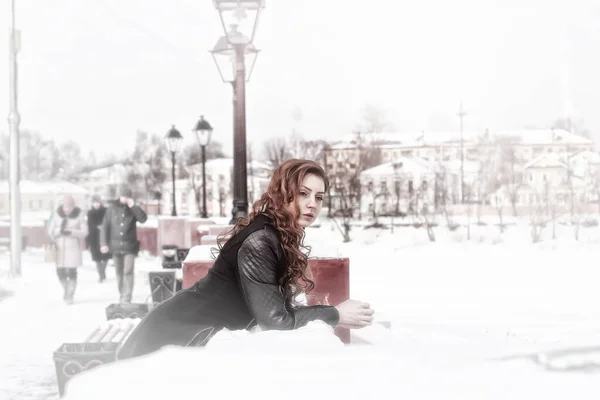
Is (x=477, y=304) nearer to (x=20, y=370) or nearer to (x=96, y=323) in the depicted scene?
(x=96, y=323)

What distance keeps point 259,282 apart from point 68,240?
6298 mm

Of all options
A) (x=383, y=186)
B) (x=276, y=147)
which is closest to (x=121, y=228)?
(x=276, y=147)

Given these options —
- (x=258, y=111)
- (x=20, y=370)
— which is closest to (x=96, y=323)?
(x=20, y=370)

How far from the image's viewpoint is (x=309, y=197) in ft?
5.67

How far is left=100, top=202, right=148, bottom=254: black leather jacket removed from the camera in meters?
7.12

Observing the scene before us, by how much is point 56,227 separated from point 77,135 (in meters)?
28.7

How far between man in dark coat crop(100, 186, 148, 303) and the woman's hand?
5.59 m

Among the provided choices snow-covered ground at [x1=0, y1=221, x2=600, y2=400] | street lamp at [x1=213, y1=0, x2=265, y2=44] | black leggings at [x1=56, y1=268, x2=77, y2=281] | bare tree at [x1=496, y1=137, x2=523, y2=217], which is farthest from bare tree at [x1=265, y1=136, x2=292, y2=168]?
street lamp at [x1=213, y1=0, x2=265, y2=44]

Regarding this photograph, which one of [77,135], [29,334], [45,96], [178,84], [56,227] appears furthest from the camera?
[77,135]

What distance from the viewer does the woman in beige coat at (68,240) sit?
7465 millimetres

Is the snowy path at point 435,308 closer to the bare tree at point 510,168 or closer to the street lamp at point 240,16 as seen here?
the street lamp at point 240,16

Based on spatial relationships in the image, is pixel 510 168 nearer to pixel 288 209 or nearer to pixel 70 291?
pixel 70 291

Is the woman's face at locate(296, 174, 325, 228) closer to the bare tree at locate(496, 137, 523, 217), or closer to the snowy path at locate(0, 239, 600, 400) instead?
the snowy path at locate(0, 239, 600, 400)

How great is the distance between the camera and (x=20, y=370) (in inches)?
175
